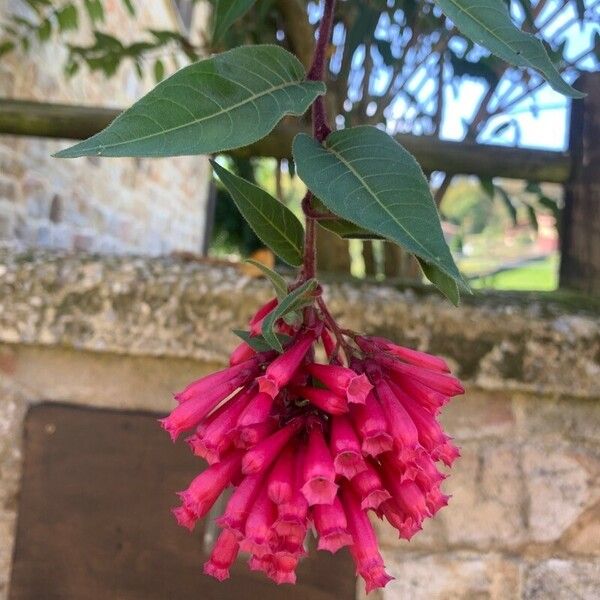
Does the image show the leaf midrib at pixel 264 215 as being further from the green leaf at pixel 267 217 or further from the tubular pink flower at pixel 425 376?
the tubular pink flower at pixel 425 376

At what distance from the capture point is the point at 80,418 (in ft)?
Result: 4.09

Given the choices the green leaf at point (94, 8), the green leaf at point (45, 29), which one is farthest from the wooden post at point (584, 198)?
the green leaf at point (45, 29)

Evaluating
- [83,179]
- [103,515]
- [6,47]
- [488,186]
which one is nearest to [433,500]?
[103,515]

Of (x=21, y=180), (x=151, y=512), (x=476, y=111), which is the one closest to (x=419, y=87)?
(x=476, y=111)

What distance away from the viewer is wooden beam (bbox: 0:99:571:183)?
134 centimetres

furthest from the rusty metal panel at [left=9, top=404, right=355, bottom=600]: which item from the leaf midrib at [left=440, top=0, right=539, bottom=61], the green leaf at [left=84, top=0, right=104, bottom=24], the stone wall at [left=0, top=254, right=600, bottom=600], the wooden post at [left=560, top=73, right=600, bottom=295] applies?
the green leaf at [left=84, top=0, right=104, bottom=24]

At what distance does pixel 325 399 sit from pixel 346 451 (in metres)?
0.05

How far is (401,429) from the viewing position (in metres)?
0.52

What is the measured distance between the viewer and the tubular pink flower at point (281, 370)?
519mm

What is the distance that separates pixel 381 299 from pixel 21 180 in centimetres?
174

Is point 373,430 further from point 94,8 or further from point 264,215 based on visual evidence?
point 94,8

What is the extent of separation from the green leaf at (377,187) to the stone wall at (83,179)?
0.98 meters

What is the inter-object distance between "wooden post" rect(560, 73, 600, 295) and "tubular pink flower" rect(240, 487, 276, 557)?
97cm

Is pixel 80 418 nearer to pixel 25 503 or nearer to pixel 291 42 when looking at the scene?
pixel 25 503
